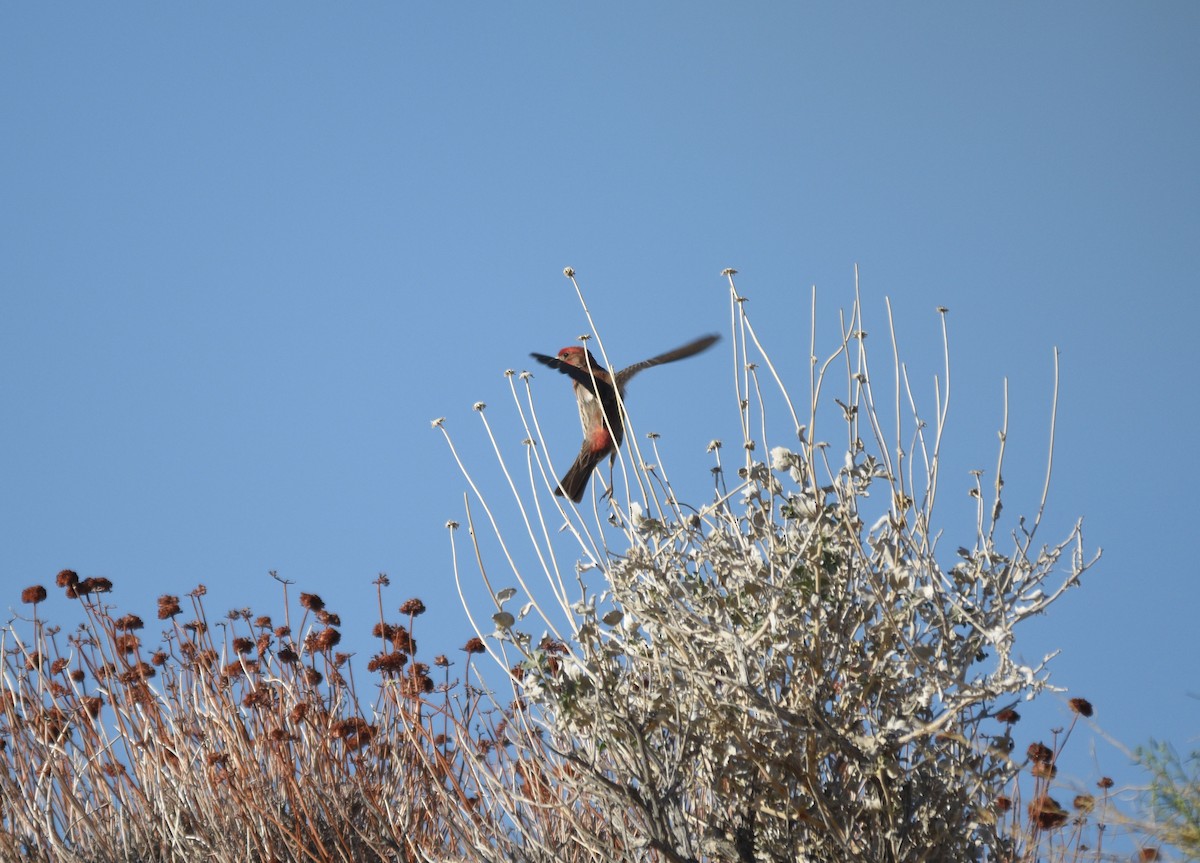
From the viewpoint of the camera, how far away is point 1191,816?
2348 mm

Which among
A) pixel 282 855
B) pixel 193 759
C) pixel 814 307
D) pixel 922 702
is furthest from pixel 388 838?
pixel 814 307

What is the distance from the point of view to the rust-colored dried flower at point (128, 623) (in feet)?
13.3

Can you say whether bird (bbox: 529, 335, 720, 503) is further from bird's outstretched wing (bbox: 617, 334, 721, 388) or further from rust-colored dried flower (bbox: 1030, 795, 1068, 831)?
rust-colored dried flower (bbox: 1030, 795, 1068, 831)

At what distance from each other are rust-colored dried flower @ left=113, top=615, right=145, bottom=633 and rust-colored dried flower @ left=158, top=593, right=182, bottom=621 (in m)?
0.07

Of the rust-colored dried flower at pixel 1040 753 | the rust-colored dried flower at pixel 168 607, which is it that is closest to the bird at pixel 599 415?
the rust-colored dried flower at pixel 168 607

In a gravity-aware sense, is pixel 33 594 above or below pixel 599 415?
below

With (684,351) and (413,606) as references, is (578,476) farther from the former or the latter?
(413,606)

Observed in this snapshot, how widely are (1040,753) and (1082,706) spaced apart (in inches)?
7.6

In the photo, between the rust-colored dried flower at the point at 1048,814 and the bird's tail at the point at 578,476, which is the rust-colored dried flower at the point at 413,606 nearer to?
the bird's tail at the point at 578,476

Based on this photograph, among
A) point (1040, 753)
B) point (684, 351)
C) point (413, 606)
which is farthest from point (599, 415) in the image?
point (1040, 753)

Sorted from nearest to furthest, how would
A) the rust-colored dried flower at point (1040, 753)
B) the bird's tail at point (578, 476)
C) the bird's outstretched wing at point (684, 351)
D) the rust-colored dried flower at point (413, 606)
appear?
the rust-colored dried flower at point (1040, 753), the rust-colored dried flower at point (413, 606), the bird's outstretched wing at point (684, 351), the bird's tail at point (578, 476)

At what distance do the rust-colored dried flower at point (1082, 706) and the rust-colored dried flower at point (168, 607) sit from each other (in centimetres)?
279

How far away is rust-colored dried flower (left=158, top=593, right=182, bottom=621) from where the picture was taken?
161 inches

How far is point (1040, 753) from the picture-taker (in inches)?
139
